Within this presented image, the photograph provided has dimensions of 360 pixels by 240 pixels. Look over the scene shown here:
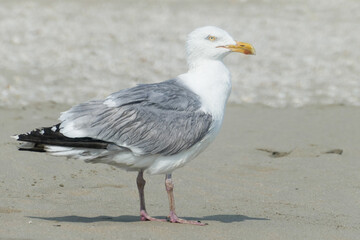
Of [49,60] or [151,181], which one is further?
[49,60]

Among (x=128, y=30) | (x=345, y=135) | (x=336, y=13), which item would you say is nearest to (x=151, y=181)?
(x=345, y=135)

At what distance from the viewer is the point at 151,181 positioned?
7.88 metres

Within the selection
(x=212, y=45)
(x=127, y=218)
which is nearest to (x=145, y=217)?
(x=127, y=218)

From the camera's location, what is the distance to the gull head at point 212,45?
22.0 feet

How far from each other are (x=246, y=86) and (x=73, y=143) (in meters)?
8.96

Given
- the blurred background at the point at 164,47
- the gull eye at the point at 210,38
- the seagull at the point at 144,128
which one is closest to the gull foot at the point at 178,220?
the seagull at the point at 144,128

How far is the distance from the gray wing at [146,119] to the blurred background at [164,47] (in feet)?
20.0

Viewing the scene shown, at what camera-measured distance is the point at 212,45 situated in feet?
22.1

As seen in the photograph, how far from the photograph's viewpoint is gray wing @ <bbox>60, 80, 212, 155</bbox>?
593 centimetres

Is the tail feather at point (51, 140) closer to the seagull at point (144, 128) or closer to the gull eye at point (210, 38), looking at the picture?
the seagull at point (144, 128)

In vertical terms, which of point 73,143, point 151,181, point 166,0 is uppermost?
point 166,0

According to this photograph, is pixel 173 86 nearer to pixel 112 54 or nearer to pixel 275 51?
pixel 112 54

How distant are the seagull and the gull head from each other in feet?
0.78

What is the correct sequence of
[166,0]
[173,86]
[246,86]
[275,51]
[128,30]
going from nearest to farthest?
[173,86], [246,86], [275,51], [128,30], [166,0]
